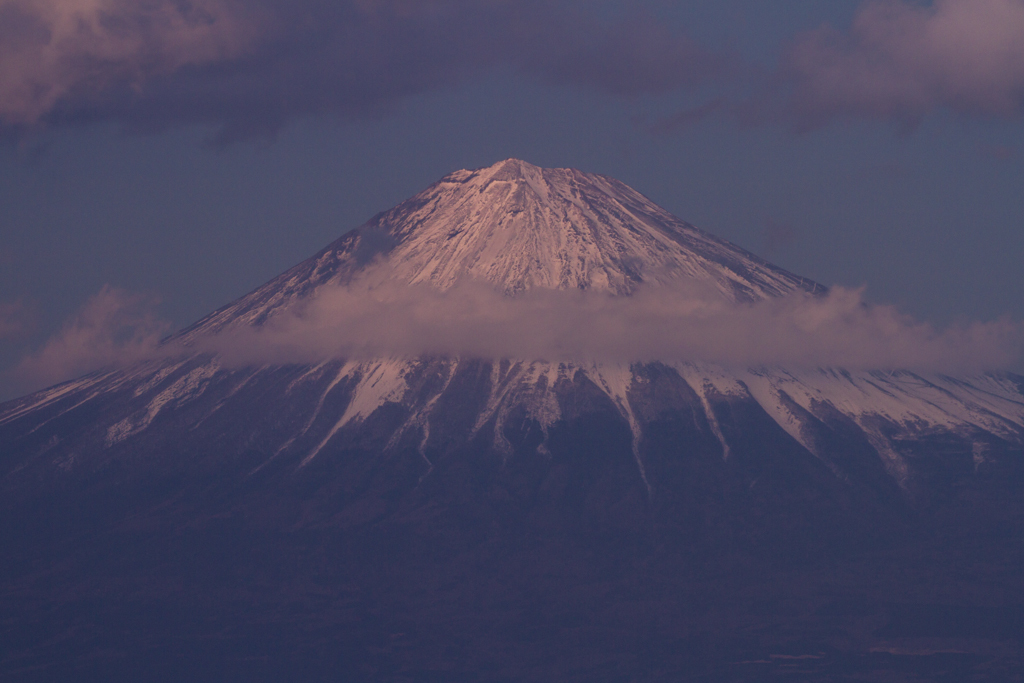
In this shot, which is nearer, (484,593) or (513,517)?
(484,593)

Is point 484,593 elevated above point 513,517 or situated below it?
below

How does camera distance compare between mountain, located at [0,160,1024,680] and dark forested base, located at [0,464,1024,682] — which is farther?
mountain, located at [0,160,1024,680]

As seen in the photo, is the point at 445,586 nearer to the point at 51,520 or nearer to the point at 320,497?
the point at 320,497

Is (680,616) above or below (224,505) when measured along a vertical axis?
below

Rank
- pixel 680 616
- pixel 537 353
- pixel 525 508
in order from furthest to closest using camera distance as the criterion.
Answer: pixel 537 353
pixel 525 508
pixel 680 616

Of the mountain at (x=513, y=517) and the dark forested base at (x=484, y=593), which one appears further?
the mountain at (x=513, y=517)

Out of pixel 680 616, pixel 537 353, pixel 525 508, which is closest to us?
pixel 680 616

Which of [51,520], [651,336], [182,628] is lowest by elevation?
[182,628]

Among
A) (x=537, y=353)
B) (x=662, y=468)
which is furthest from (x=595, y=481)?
(x=537, y=353)
